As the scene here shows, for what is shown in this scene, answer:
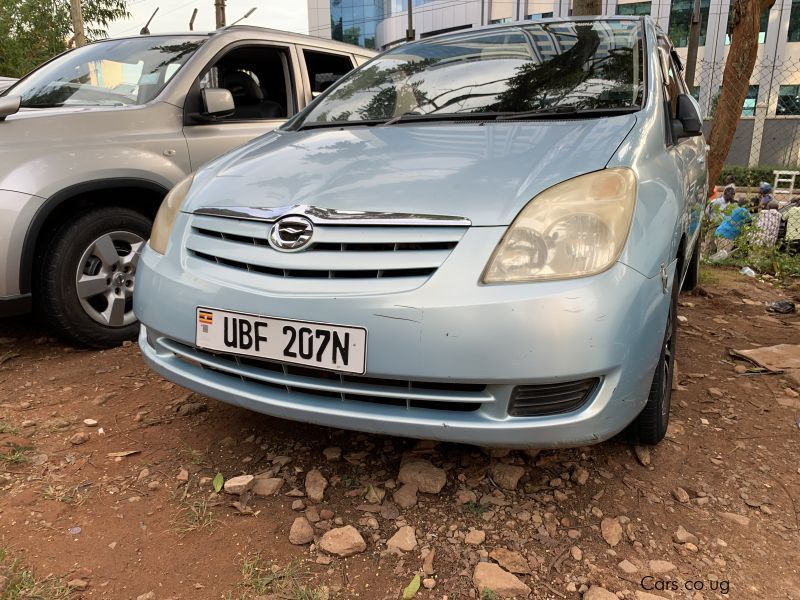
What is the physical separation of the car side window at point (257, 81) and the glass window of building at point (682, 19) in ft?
93.4

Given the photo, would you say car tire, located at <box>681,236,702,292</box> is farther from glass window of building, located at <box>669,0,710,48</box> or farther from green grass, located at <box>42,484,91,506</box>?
glass window of building, located at <box>669,0,710,48</box>

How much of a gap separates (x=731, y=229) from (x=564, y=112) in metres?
5.11

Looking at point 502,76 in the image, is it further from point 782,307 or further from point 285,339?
point 782,307

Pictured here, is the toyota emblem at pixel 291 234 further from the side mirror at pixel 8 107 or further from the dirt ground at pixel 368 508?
the side mirror at pixel 8 107

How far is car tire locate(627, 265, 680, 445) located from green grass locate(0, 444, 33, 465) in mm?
2024

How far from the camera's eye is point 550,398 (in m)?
1.56

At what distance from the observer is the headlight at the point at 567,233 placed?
1521 mm

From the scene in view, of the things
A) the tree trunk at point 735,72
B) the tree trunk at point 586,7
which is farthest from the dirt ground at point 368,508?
the tree trunk at point 586,7

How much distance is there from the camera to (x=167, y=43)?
3570mm

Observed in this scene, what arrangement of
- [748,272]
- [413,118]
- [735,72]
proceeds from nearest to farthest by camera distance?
[413,118] < [748,272] < [735,72]

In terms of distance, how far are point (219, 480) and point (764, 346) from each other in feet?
9.21

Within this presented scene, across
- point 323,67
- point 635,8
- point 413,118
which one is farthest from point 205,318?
point 635,8

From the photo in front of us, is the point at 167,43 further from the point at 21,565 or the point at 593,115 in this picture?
the point at 21,565

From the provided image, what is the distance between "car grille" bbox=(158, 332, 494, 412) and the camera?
5.11ft
